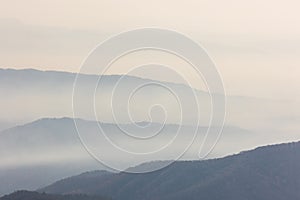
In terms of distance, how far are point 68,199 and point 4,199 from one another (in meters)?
15.5

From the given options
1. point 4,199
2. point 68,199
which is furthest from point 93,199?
point 4,199

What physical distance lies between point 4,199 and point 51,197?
41.8 ft

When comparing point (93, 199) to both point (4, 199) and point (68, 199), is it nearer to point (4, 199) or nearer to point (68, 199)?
point (68, 199)

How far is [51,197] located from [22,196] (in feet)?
23.0

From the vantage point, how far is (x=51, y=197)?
195m

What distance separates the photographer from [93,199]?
19900 centimetres

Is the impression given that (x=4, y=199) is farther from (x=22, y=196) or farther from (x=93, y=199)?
(x=93, y=199)

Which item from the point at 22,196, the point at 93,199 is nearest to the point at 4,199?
the point at 22,196

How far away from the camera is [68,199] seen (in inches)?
7844

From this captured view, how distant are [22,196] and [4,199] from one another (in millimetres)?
6298

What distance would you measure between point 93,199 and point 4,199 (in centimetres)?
2157

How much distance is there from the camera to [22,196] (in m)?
196

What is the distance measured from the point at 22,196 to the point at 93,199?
1691 cm

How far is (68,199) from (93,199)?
238 inches
